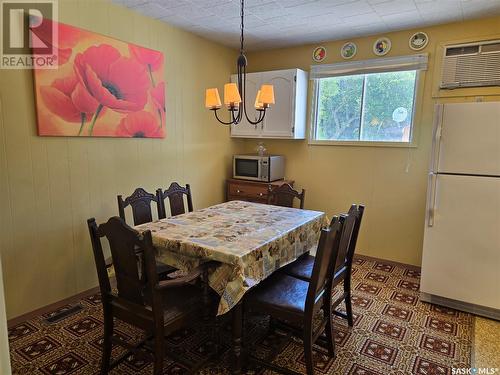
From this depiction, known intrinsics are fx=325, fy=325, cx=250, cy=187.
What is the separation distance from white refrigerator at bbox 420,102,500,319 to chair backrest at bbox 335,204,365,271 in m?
0.86

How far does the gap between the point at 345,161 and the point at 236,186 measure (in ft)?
4.44

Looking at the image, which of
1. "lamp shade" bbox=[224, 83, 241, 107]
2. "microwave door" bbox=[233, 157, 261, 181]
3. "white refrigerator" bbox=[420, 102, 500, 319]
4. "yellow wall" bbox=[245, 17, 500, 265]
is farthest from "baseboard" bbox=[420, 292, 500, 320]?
"lamp shade" bbox=[224, 83, 241, 107]

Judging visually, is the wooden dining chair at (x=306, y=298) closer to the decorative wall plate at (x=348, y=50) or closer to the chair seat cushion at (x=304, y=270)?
the chair seat cushion at (x=304, y=270)

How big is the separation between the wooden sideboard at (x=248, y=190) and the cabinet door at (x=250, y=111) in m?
0.63

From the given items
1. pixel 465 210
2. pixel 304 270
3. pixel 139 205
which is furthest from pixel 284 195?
pixel 465 210

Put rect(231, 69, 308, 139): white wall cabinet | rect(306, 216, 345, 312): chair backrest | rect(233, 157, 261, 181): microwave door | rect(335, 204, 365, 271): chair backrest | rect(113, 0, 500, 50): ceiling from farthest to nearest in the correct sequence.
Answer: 1. rect(233, 157, 261, 181): microwave door
2. rect(231, 69, 308, 139): white wall cabinet
3. rect(113, 0, 500, 50): ceiling
4. rect(335, 204, 365, 271): chair backrest
5. rect(306, 216, 345, 312): chair backrest

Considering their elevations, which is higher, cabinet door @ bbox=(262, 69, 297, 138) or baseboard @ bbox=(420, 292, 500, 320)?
cabinet door @ bbox=(262, 69, 297, 138)

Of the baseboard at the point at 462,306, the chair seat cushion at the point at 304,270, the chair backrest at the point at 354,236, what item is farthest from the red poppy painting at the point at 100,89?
the baseboard at the point at 462,306

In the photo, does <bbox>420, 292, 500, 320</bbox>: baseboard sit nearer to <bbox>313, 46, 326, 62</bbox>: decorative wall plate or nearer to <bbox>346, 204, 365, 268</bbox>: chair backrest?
<bbox>346, 204, 365, 268</bbox>: chair backrest

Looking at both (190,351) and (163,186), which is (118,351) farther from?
(163,186)

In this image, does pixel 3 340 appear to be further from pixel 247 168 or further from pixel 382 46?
pixel 382 46

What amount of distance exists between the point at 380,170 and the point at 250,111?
5.64ft

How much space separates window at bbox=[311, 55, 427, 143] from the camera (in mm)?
3432

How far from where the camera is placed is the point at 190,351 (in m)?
2.13
